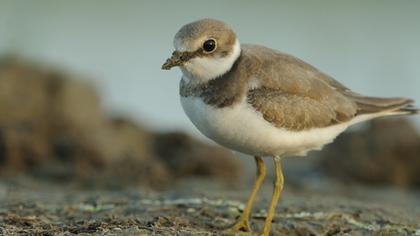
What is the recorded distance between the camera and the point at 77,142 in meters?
9.69

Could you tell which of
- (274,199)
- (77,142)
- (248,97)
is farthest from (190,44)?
(77,142)

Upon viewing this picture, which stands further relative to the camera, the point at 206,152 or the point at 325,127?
the point at 206,152

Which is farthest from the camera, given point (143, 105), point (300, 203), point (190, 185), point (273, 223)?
point (143, 105)

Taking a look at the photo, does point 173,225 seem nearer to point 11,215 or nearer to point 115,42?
point 11,215

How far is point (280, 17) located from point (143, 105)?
15.0 ft

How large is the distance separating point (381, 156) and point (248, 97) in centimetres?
446

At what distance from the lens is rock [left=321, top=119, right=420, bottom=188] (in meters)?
10.0

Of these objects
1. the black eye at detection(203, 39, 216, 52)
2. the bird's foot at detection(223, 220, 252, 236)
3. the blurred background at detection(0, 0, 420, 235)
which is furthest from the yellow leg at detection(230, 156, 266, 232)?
the black eye at detection(203, 39, 216, 52)

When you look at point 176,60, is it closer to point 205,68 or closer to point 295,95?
point 205,68

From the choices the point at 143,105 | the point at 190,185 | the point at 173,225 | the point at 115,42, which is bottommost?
the point at 173,225

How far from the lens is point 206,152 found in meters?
9.83

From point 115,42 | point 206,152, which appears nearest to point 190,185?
point 206,152

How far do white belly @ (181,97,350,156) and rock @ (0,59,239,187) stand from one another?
3.21 m

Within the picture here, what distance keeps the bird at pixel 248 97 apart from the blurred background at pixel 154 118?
0.67 meters
